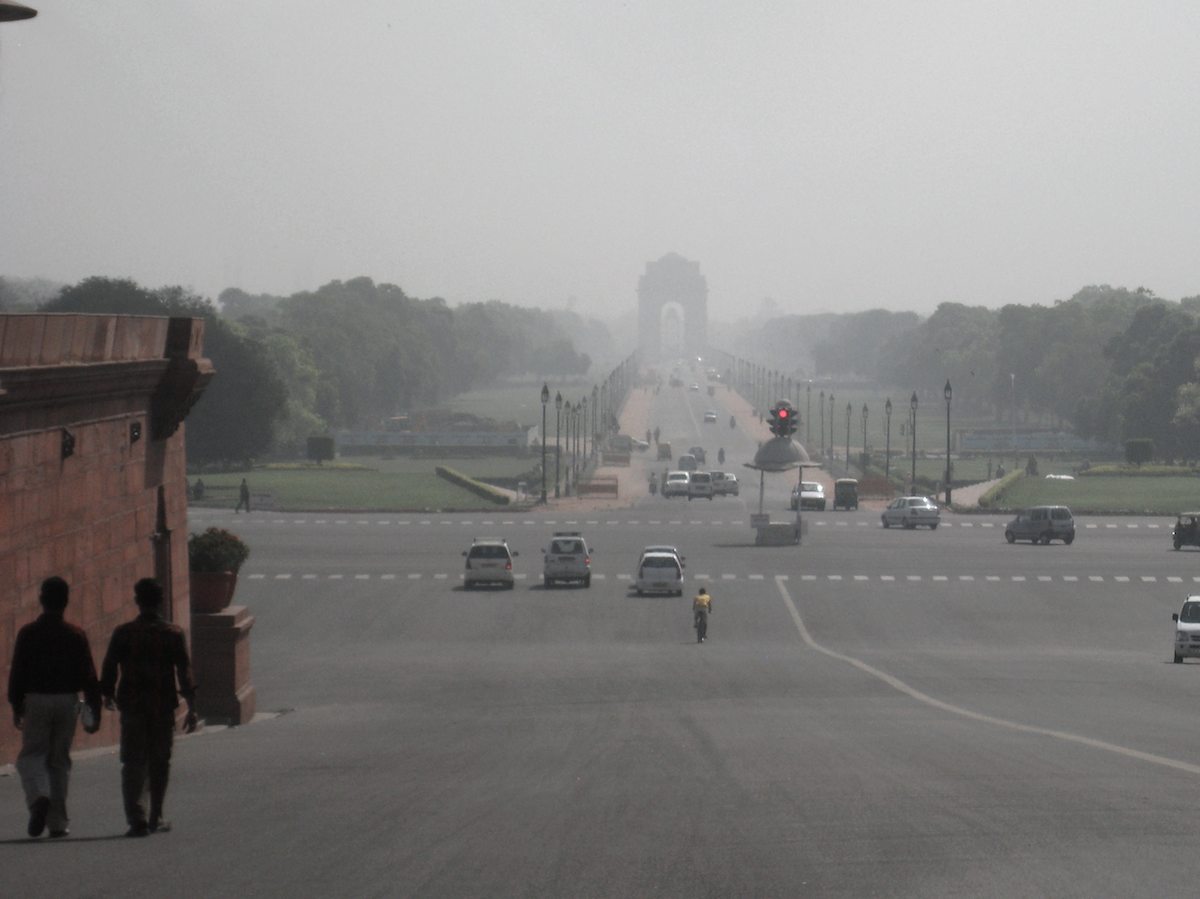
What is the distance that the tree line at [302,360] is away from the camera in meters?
86.2

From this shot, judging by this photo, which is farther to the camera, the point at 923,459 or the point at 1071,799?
the point at 923,459

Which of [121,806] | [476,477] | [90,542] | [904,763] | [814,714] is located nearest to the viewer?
[121,806]

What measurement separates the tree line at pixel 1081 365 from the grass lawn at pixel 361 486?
36636 mm

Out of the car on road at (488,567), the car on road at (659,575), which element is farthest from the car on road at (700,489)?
the car on road at (659,575)

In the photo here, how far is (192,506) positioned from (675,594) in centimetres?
3334

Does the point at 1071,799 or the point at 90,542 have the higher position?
the point at 90,542

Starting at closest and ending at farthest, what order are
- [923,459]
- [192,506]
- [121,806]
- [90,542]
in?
[121,806]
[90,542]
[192,506]
[923,459]

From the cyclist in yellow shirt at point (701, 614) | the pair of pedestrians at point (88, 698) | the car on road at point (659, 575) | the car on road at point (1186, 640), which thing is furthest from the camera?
the car on road at point (659, 575)

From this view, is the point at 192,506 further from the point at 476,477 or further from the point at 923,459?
the point at 923,459

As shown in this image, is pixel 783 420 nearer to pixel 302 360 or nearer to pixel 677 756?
pixel 677 756

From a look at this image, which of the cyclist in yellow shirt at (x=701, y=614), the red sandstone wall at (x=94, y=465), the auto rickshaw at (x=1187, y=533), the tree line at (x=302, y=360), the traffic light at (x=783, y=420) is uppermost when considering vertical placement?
the tree line at (x=302, y=360)

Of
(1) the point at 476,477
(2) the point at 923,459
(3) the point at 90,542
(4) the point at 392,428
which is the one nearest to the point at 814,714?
(3) the point at 90,542

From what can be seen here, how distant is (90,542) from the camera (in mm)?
15297

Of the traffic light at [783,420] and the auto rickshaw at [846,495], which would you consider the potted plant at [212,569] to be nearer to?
the traffic light at [783,420]
